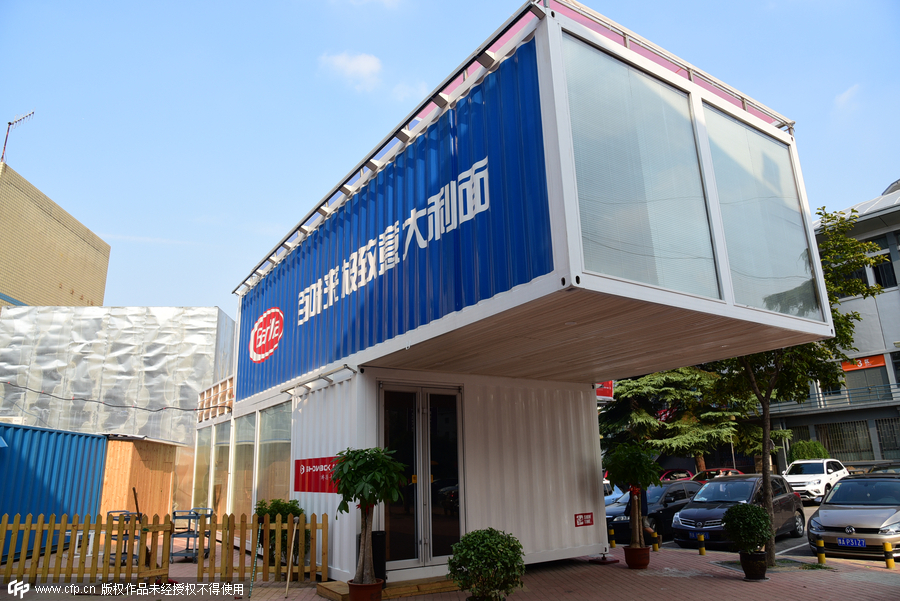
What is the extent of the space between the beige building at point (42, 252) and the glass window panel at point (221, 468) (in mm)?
28652

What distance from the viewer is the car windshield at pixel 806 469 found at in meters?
21.3

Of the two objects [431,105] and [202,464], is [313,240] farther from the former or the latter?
[202,464]

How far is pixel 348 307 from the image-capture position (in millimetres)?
9367

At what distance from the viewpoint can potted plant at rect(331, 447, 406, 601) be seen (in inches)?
277

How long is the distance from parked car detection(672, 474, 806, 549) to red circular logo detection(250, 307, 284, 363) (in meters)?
9.65

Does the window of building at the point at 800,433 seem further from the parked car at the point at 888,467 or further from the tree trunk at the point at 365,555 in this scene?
the tree trunk at the point at 365,555

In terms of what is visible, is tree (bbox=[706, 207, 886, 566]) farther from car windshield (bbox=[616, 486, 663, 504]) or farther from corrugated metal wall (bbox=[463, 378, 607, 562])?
car windshield (bbox=[616, 486, 663, 504])

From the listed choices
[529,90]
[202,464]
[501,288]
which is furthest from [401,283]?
[202,464]

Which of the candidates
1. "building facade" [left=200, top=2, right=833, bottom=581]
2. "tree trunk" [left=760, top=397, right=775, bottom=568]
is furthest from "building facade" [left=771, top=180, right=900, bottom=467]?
"building facade" [left=200, top=2, right=833, bottom=581]

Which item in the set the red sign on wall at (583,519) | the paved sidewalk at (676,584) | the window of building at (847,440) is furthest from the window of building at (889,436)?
the red sign on wall at (583,519)

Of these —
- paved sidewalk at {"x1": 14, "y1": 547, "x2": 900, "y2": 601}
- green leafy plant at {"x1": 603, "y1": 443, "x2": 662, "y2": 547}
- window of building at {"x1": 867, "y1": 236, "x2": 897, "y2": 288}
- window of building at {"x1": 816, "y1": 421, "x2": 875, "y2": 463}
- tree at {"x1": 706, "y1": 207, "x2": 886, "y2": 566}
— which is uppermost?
window of building at {"x1": 867, "y1": 236, "x2": 897, "y2": 288}

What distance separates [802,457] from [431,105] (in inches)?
1118

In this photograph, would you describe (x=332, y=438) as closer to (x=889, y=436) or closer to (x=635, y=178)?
(x=635, y=178)

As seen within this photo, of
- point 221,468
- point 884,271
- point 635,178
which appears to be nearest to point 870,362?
point 884,271
